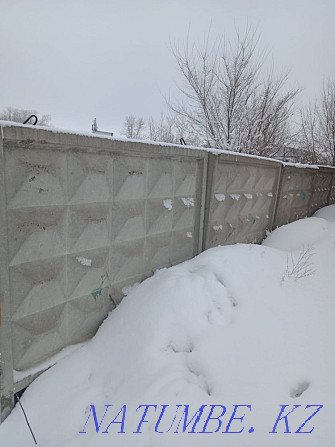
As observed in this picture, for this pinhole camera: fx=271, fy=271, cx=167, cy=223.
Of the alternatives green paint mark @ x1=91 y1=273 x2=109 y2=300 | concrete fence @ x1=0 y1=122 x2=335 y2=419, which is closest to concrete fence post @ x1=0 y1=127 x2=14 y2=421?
concrete fence @ x1=0 y1=122 x2=335 y2=419

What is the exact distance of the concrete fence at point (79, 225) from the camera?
1686 mm

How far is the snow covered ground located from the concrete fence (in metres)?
0.24

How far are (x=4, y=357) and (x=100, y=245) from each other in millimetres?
975

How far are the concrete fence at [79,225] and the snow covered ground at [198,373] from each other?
9.6 inches

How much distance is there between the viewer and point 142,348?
6.53 ft

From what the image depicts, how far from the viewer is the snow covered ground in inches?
59.3

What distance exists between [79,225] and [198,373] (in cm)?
134

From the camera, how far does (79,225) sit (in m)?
2.05

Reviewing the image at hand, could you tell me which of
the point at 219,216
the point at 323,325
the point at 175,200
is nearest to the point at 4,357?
the point at 175,200
